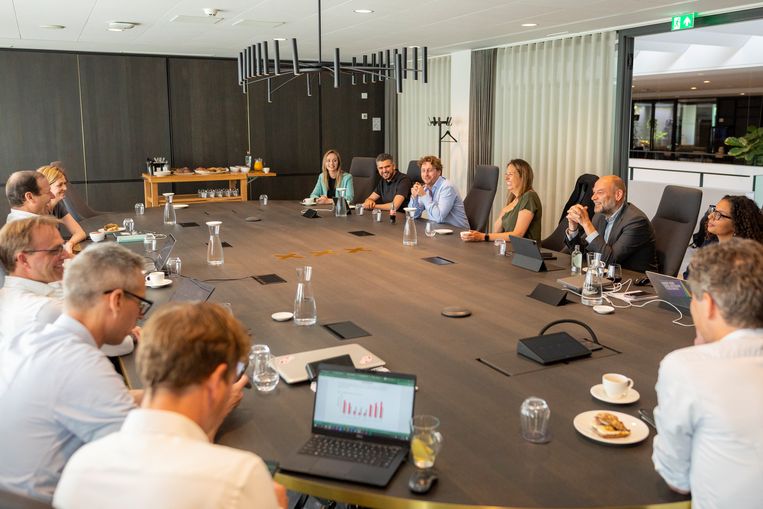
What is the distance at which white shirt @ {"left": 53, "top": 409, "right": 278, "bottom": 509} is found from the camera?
3.86ft

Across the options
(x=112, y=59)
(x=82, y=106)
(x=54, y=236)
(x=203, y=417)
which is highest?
(x=112, y=59)

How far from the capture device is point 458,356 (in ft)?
8.41

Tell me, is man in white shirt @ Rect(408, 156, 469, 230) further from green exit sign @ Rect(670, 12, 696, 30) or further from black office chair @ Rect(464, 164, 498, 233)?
green exit sign @ Rect(670, 12, 696, 30)

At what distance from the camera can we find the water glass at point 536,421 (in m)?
1.90

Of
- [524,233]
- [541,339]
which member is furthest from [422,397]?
[524,233]

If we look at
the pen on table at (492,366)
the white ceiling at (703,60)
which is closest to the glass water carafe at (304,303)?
the pen on table at (492,366)

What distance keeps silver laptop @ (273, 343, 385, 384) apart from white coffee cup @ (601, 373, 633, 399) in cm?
76

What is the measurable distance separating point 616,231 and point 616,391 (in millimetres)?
2361

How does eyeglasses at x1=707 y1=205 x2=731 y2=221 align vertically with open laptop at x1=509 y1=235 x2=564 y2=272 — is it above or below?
above

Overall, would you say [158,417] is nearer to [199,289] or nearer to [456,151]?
[199,289]

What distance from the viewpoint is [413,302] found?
10.9 ft

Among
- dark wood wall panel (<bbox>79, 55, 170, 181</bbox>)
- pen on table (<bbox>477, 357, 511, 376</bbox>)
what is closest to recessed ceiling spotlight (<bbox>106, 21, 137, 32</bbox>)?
dark wood wall panel (<bbox>79, 55, 170, 181</bbox>)

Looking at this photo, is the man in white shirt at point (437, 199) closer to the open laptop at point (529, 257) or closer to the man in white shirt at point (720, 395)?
the open laptop at point (529, 257)

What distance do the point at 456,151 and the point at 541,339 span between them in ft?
21.6
